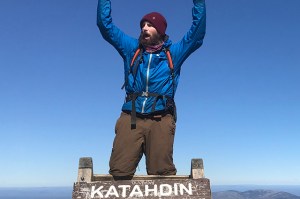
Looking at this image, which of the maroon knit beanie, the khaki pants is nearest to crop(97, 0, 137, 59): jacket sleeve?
the maroon knit beanie

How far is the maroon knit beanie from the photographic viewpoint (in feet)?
24.5

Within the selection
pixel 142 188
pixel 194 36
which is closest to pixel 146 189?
pixel 142 188

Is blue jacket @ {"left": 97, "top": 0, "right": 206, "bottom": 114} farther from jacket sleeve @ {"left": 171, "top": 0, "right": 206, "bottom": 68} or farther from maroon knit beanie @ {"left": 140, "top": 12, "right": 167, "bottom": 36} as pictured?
maroon knit beanie @ {"left": 140, "top": 12, "right": 167, "bottom": 36}

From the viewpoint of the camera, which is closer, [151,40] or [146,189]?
[146,189]

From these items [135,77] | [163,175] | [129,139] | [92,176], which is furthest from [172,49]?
[92,176]

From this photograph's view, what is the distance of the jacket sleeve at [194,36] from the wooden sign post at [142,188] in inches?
106

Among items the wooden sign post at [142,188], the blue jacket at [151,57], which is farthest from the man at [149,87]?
the wooden sign post at [142,188]

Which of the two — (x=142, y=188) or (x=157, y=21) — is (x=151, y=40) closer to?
(x=157, y=21)

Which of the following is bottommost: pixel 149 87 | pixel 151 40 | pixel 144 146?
pixel 144 146

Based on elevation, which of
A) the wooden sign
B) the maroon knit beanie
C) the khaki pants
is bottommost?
the wooden sign

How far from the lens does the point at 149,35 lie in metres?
7.47

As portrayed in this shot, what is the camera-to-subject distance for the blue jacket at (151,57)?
275 inches

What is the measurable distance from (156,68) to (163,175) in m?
2.30

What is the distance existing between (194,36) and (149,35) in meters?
1.03
